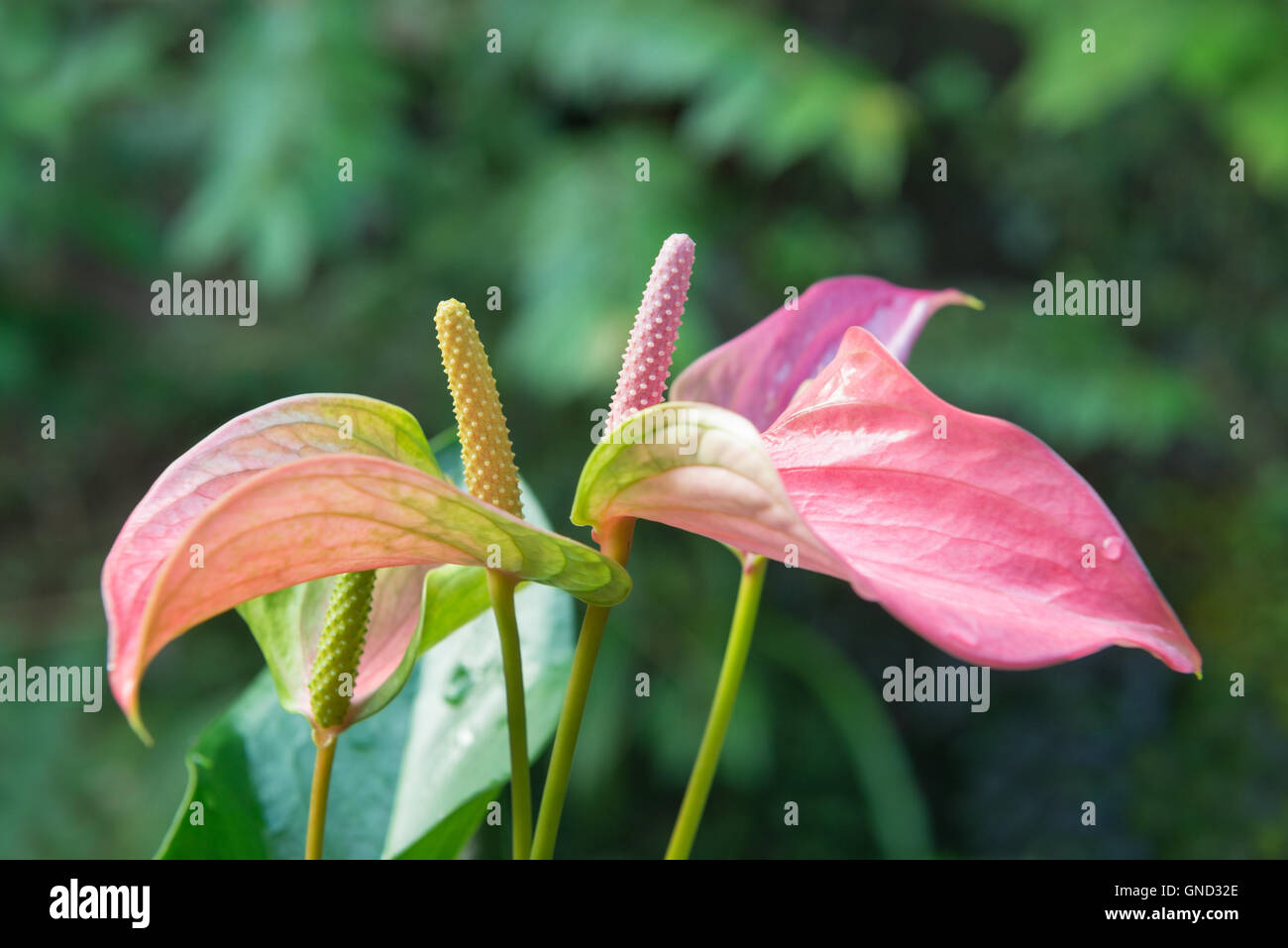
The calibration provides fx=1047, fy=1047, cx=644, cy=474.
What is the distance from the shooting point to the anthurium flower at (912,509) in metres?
0.19

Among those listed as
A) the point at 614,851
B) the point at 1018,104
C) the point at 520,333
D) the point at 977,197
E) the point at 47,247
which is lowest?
the point at 614,851

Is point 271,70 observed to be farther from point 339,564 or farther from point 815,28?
point 339,564

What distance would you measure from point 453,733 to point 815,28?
178cm

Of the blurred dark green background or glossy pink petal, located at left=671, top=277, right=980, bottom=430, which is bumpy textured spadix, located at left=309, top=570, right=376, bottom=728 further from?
the blurred dark green background

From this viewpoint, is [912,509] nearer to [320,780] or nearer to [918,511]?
[918,511]

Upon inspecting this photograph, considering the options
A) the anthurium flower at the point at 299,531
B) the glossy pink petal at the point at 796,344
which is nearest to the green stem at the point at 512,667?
the anthurium flower at the point at 299,531

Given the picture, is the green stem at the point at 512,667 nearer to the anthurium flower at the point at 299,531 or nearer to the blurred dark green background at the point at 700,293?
the anthurium flower at the point at 299,531

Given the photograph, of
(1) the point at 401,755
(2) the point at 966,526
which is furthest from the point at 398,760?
(2) the point at 966,526

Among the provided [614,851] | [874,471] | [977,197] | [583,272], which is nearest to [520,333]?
[583,272]

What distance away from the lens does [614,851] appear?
5.16ft

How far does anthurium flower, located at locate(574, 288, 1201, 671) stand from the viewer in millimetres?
193

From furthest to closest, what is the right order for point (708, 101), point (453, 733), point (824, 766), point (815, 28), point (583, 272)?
point (815, 28) < point (824, 766) < point (708, 101) < point (583, 272) < point (453, 733)

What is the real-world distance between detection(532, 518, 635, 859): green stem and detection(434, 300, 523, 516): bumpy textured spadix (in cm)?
4

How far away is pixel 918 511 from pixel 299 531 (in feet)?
0.43
